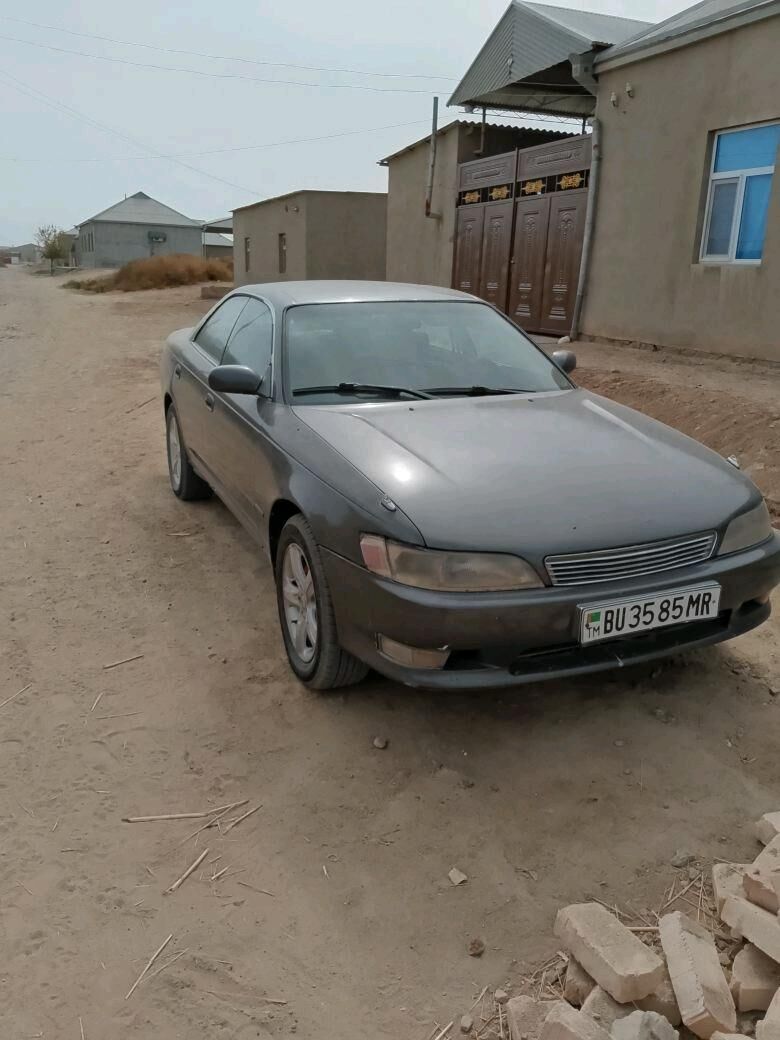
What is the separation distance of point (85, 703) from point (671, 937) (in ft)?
7.29

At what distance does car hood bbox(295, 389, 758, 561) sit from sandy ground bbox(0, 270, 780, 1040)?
75cm

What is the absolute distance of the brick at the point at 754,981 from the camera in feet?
6.12

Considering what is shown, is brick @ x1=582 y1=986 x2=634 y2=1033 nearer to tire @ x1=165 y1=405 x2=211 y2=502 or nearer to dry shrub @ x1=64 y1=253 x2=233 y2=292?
tire @ x1=165 y1=405 x2=211 y2=502

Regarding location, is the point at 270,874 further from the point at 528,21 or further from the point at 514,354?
the point at 528,21

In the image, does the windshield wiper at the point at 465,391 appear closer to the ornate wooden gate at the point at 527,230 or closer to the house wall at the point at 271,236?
the ornate wooden gate at the point at 527,230

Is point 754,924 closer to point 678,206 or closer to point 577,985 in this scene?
point 577,985

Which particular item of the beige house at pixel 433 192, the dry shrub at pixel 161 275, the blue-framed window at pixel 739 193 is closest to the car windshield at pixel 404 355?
the blue-framed window at pixel 739 193

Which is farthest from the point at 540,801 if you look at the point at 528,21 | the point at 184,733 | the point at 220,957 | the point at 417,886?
the point at 528,21

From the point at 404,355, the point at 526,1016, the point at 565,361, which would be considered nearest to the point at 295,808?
the point at 526,1016

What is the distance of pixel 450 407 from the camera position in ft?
11.6

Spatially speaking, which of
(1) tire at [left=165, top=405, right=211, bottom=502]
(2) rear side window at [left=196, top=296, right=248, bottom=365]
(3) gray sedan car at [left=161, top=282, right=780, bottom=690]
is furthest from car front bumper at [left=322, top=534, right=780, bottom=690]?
(1) tire at [left=165, top=405, right=211, bottom=502]

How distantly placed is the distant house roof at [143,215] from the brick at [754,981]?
67342 millimetres

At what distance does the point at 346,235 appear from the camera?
24750 millimetres

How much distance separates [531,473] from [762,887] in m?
1.44
